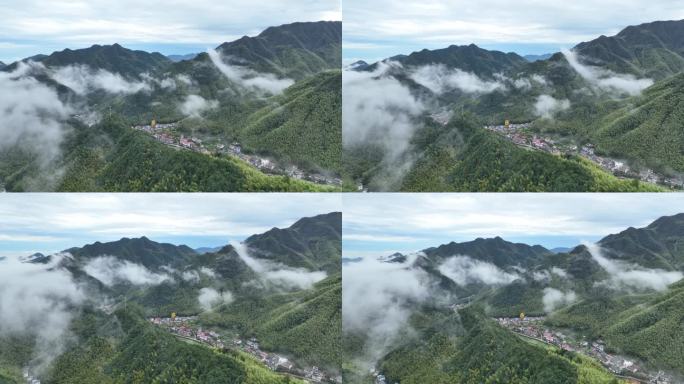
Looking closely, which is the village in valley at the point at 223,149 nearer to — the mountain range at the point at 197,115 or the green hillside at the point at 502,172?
the mountain range at the point at 197,115

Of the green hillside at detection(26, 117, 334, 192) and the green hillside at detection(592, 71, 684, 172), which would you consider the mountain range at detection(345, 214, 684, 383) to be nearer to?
the green hillside at detection(592, 71, 684, 172)

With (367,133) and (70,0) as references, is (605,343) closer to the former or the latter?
(367,133)

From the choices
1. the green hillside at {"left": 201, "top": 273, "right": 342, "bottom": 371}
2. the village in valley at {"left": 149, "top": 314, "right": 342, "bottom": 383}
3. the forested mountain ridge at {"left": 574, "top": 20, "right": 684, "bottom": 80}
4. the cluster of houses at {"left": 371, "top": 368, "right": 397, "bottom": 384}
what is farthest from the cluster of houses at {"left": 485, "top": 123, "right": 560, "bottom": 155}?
the village in valley at {"left": 149, "top": 314, "right": 342, "bottom": 383}

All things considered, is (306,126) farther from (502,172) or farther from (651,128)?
(651,128)

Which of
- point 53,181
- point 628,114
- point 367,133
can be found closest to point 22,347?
point 53,181

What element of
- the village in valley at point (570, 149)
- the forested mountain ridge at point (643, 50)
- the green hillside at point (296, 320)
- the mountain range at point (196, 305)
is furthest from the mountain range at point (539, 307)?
the forested mountain ridge at point (643, 50)

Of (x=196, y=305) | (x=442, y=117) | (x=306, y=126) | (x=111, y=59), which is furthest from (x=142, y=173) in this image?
(x=442, y=117)
